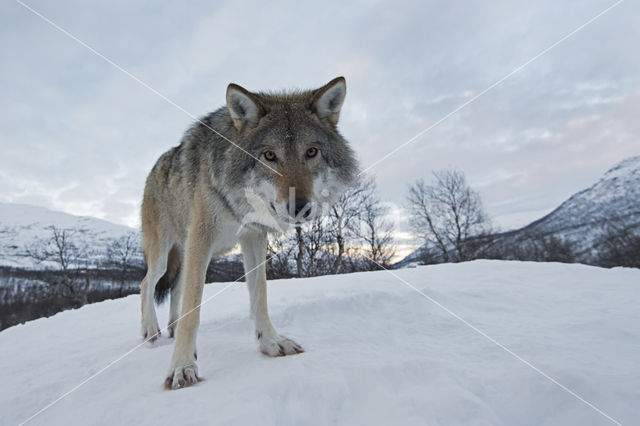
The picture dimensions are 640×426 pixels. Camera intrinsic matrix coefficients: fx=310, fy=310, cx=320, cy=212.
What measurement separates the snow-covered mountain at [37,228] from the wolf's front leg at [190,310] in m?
154

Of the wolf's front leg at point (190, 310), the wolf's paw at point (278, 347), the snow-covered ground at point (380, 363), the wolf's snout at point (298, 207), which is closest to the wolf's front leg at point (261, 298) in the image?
the wolf's paw at point (278, 347)

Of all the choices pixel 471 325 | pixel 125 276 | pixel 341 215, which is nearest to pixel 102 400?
pixel 471 325

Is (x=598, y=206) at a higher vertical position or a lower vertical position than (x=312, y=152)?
higher

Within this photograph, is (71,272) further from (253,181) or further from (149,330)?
(253,181)

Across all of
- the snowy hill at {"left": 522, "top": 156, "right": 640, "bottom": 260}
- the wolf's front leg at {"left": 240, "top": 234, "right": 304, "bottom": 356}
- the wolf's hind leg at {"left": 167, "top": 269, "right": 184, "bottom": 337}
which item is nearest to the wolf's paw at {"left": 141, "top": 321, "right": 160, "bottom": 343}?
the wolf's hind leg at {"left": 167, "top": 269, "right": 184, "bottom": 337}

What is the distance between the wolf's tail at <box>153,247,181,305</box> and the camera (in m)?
4.39

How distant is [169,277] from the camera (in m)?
4.40

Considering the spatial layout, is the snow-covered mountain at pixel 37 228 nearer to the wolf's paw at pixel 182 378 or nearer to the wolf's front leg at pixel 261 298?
the wolf's front leg at pixel 261 298

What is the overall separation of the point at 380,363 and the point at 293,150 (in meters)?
1.80

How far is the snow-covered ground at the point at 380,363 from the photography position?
1.59m

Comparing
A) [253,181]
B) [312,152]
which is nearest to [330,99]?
[312,152]

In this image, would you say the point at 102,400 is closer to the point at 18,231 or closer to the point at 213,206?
the point at 213,206

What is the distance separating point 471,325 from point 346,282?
7.46ft

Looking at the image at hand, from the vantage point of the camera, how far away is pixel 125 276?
49.5 m
